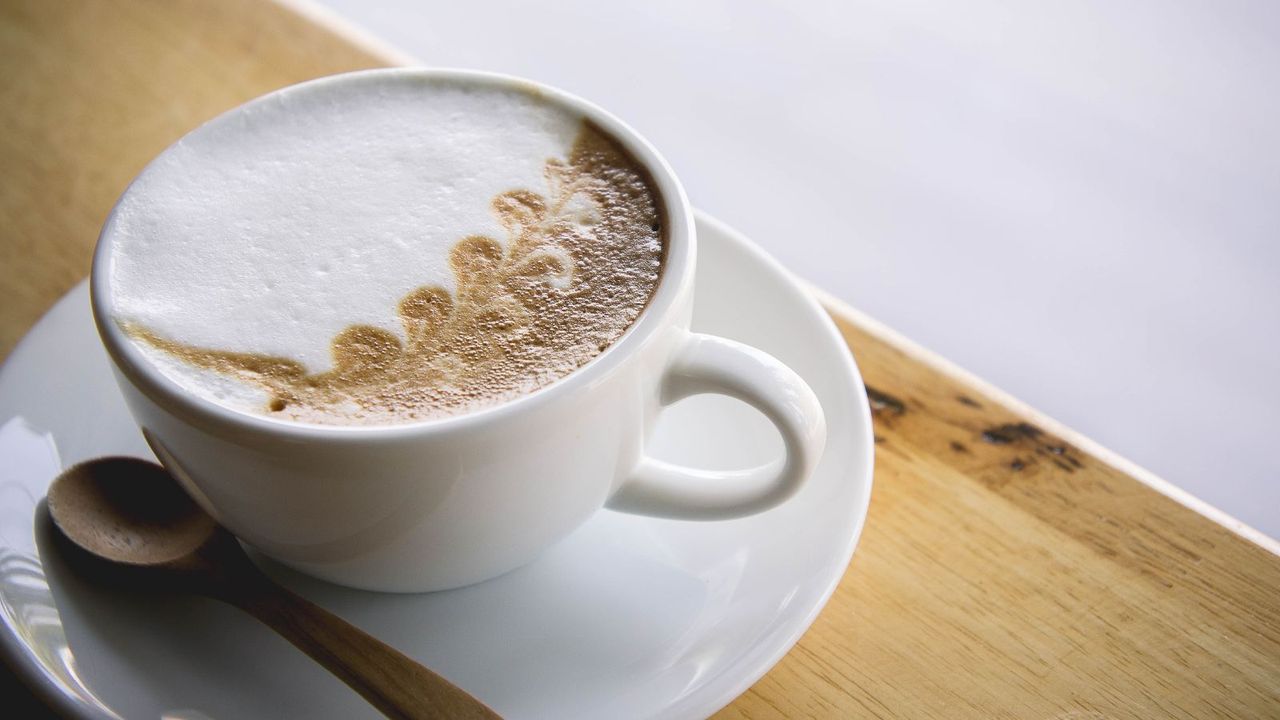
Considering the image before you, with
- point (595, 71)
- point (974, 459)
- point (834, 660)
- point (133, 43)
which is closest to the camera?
point (834, 660)

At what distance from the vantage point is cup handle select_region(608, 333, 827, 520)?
2.68 ft

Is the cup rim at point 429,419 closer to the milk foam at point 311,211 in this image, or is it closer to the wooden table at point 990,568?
the milk foam at point 311,211

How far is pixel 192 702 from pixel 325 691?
94 millimetres

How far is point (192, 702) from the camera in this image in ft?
2.59

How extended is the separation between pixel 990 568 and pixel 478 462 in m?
0.49

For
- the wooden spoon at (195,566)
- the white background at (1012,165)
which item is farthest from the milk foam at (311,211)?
the white background at (1012,165)

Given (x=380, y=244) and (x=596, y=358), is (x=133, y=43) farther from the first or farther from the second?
(x=596, y=358)

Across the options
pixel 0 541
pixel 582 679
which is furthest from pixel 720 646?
pixel 0 541

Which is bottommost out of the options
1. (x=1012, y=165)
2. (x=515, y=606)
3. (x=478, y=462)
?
(x=1012, y=165)

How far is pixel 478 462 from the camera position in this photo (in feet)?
2.44

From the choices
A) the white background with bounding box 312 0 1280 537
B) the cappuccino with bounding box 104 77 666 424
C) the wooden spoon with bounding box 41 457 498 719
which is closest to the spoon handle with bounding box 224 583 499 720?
the wooden spoon with bounding box 41 457 498 719

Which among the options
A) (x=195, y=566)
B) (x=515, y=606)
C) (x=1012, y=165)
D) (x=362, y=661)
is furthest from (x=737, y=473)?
(x=1012, y=165)

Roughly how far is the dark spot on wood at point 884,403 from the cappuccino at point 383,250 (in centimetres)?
34

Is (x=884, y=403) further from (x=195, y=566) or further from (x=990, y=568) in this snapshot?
(x=195, y=566)
